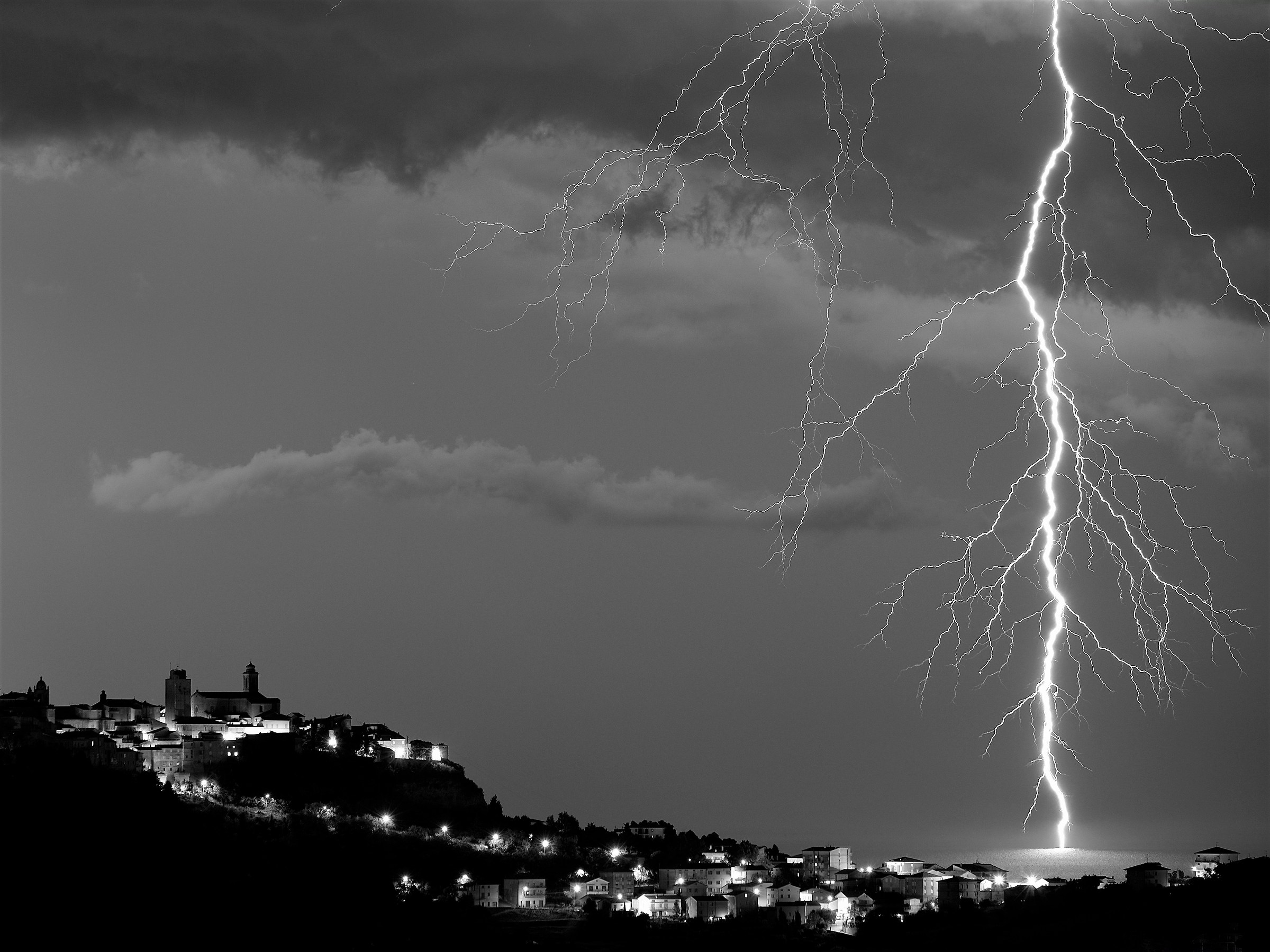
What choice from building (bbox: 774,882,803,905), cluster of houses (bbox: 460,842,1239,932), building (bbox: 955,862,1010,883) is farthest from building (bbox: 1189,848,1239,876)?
building (bbox: 774,882,803,905)

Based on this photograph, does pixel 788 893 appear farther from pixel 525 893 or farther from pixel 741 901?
pixel 525 893

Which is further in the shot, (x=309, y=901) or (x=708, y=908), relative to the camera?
(x=708, y=908)

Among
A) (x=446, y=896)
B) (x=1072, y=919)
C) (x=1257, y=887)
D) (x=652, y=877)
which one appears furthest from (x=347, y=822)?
(x=1257, y=887)

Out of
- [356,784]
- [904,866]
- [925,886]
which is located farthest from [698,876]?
[356,784]

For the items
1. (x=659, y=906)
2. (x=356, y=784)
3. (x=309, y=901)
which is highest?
(x=356, y=784)

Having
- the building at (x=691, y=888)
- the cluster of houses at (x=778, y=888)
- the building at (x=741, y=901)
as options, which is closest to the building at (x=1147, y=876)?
the cluster of houses at (x=778, y=888)

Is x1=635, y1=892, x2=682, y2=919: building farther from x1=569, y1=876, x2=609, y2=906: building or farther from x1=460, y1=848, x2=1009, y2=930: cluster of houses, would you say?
x1=569, y1=876, x2=609, y2=906: building

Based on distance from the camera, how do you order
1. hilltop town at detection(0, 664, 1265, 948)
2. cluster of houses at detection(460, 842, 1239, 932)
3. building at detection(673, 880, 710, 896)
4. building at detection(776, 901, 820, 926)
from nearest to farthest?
hilltop town at detection(0, 664, 1265, 948)
building at detection(776, 901, 820, 926)
cluster of houses at detection(460, 842, 1239, 932)
building at detection(673, 880, 710, 896)
